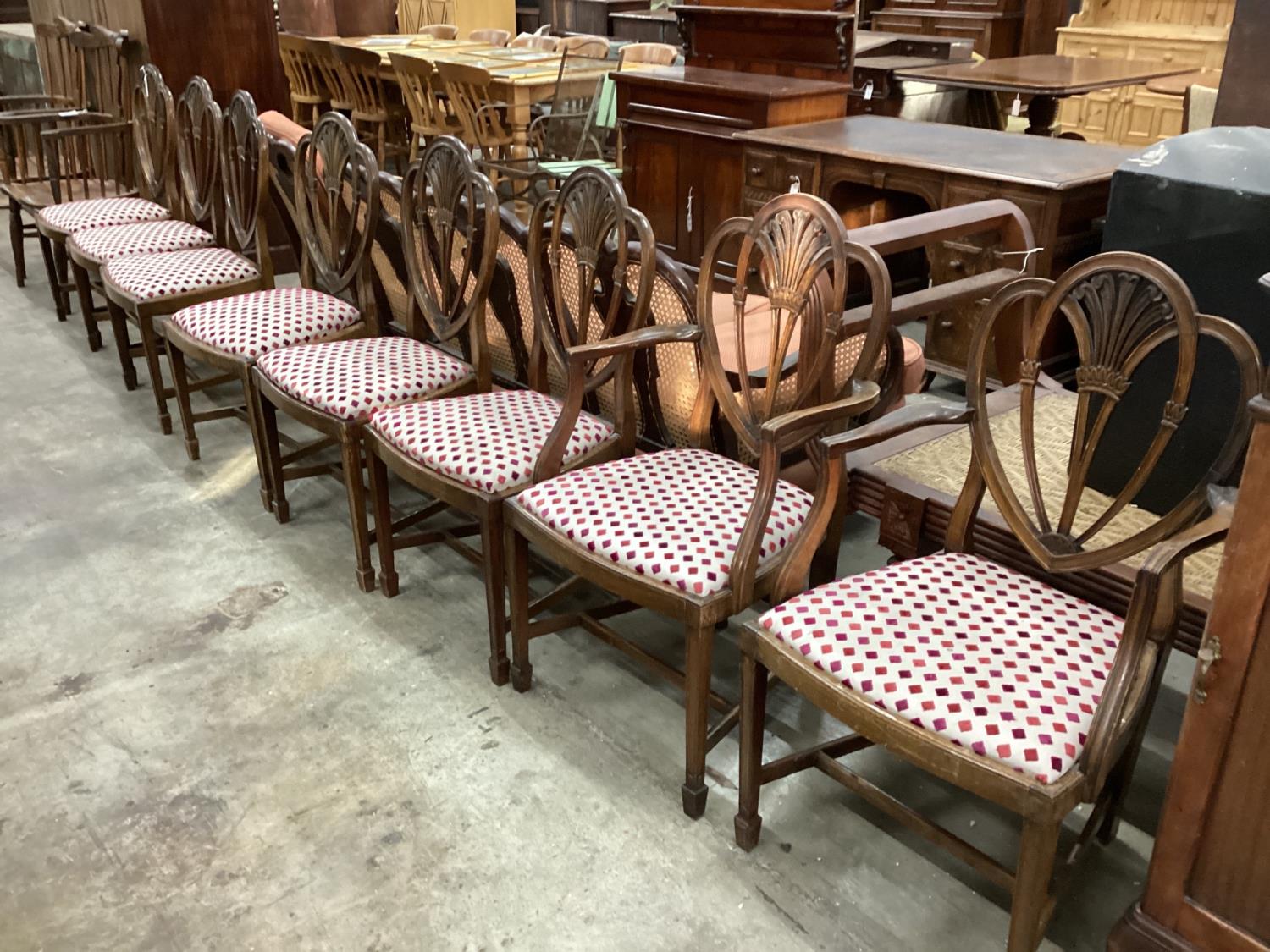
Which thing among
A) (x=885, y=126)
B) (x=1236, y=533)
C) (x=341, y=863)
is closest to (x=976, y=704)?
(x=1236, y=533)

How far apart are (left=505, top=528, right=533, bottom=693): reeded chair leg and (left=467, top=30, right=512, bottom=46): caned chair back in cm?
639

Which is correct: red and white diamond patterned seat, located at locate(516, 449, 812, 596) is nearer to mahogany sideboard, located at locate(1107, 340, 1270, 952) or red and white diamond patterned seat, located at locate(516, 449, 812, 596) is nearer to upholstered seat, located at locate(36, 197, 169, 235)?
mahogany sideboard, located at locate(1107, 340, 1270, 952)

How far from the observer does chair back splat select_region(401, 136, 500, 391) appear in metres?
2.30

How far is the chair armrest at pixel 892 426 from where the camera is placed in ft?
5.37

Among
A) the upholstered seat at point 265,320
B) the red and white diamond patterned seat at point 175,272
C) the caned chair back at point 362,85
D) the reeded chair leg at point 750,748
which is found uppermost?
the caned chair back at point 362,85

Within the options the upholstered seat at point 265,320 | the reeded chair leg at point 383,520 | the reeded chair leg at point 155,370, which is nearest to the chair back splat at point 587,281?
the reeded chair leg at point 383,520

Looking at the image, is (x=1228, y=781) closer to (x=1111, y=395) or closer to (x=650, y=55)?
(x=1111, y=395)

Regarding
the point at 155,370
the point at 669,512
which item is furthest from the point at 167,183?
the point at 669,512

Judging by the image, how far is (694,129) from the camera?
4.16 m

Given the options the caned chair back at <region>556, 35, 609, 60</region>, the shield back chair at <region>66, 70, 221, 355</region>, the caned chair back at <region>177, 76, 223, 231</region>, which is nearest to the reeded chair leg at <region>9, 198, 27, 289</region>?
the shield back chair at <region>66, 70, 221, 355</region>

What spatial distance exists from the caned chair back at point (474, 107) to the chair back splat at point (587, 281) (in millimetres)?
3708

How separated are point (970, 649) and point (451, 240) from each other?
1501 millimetres

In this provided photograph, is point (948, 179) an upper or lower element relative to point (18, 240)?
upper

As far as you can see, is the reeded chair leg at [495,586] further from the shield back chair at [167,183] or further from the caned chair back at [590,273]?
the shield back chair at [167,183]
